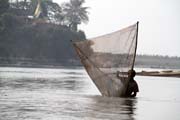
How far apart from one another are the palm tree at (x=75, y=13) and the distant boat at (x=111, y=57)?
10918cm

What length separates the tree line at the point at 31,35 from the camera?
112312mm

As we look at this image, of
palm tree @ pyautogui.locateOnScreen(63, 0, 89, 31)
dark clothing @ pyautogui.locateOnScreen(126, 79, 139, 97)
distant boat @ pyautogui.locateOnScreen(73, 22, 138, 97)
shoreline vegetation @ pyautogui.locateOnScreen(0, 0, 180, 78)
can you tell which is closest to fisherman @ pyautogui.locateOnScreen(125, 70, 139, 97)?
dark clothing @ pyautogui.locateOnScreen(126, 79, 139, 97)

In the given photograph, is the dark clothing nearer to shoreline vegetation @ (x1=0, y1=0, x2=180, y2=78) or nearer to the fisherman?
the fisherman

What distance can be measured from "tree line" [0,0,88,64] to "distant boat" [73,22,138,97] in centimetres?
8012

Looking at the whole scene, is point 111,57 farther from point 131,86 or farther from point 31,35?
point 31,35

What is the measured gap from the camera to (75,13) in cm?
14088

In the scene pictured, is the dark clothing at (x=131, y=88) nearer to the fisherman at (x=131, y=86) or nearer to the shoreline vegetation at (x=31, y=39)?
the fisherman at (x=131, y=86)

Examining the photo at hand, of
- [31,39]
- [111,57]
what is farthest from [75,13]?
[111,57]

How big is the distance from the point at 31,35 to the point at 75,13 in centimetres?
2480

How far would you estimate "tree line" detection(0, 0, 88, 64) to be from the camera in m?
112

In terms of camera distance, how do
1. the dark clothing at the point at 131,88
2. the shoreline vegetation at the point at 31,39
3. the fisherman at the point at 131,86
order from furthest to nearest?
1. the shoreline vegetation at the point at 31,39
2. the dark clothing at the point at 131,88
3. the fisherman at the point at 131,86

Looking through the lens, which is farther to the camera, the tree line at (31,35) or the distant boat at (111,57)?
the tree line at (31,35)

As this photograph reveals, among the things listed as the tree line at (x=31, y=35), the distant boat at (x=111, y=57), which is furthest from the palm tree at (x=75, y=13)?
the distant boat at (x=111, y=57)

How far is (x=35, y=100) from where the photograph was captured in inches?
1011
